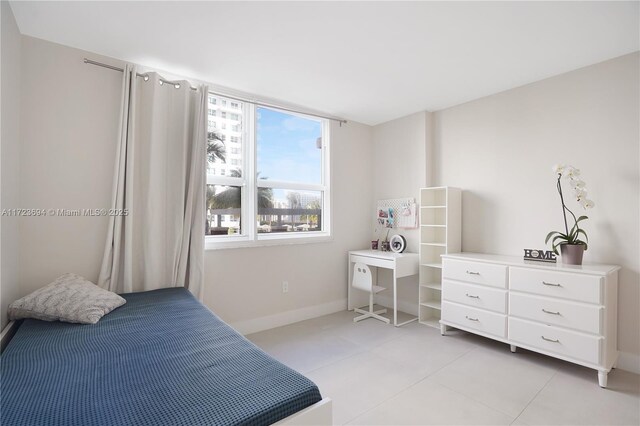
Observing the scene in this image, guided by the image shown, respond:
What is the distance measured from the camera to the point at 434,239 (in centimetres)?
352

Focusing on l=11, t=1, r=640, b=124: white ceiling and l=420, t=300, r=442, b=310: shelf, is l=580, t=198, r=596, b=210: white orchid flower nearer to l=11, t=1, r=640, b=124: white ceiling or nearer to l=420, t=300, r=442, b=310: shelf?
l=11, t=1, r=640, b=124: white ceiling

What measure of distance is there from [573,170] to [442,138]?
1.38 meters

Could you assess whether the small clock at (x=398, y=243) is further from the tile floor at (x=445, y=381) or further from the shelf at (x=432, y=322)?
the tile floor at (x=445, y=381)

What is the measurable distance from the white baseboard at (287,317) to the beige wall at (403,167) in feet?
2.33

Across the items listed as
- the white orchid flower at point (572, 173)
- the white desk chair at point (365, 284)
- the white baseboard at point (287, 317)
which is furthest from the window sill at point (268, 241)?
the white orchid flower at point (572, 173)

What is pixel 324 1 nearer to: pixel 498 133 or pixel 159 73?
pixel 159 73

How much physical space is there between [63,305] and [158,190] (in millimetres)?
1036

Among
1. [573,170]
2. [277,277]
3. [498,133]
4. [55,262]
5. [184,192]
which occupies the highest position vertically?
[498,133]

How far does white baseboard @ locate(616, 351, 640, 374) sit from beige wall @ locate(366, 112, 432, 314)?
174 cm

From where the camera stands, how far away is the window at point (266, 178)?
9.74ft

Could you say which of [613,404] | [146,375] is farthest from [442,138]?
[146,375]

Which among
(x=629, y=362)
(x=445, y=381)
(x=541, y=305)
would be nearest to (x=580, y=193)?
(x=541, y=305)

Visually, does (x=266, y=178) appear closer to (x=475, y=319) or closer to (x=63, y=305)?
(x=63, y=305)

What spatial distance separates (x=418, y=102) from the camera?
329 cm
